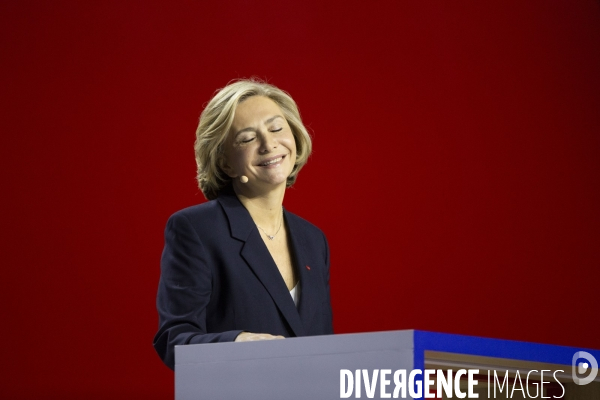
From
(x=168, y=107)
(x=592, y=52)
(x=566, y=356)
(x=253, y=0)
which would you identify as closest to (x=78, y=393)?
(x=168, y=107)

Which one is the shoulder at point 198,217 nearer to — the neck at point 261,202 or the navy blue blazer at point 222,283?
the navy blue blazer at point 222,283

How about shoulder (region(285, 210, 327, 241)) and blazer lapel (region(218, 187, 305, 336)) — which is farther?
shoulder (region(285, 210, 327, 241))

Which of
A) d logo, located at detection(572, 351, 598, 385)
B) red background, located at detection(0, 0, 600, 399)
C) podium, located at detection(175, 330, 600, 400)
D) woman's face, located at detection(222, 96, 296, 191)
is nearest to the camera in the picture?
podium, located at detection(175, 330, 600, 400)

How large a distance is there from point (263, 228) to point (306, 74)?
1.64 meters

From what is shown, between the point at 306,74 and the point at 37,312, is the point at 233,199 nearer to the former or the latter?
the point at 37,312

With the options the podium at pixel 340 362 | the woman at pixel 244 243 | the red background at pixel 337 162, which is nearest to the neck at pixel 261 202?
the woman at pixel 244 243

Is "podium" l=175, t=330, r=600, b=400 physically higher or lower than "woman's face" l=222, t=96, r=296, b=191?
lower

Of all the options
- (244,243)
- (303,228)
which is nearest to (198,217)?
(244,243)

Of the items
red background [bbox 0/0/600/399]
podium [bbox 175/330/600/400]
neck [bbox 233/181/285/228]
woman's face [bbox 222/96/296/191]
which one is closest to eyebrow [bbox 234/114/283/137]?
woman's face [bbox 222/96/296/191]

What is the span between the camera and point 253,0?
3352 mm

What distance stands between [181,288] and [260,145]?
1.40ft

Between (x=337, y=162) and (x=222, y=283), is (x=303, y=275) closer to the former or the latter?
(x=222, y=283)

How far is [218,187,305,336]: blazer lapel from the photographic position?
1675mm

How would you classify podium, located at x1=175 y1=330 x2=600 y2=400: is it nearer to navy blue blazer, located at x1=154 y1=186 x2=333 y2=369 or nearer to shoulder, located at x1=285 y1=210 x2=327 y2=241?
navy blue blazer, located at x1=154 y1=186 x2=333 y2=369
